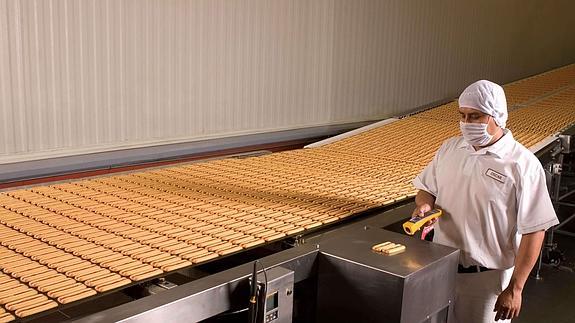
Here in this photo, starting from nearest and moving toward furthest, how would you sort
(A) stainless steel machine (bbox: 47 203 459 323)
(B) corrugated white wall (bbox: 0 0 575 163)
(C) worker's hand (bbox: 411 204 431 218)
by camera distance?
(A) stainless steel machine (bbox: 47 203 459 323) < (C) worker's hand (bbox: 411 204 431 218) < (B) corrugated white wall (bbox: 0 0 575 163)

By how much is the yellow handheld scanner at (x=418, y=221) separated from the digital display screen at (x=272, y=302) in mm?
552

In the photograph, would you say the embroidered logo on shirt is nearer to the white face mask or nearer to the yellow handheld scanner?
the white face mask

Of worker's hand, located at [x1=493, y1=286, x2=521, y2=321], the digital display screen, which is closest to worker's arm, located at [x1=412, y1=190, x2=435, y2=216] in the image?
worker's hand, located at [x1=493, y1=286, x2=521, y2=321]

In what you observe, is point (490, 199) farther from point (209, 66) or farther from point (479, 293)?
point (209, 66)

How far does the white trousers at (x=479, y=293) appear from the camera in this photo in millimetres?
2096

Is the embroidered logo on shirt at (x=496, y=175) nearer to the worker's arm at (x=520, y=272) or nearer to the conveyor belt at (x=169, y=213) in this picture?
the worker's arm at (x=520, y=272)

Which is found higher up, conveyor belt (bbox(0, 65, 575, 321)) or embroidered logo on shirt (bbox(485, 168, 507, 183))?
embroidered logo on shirt (bbox(485, 168, 507, 183))

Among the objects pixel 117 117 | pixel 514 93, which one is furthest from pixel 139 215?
pixel 514 93

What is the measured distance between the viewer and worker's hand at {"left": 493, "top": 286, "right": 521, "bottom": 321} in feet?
6.40

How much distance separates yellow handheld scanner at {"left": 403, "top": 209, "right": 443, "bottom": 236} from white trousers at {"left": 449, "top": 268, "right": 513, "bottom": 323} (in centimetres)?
28

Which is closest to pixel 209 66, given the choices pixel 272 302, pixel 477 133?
pixel 477 133

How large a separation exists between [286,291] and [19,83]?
103 inches

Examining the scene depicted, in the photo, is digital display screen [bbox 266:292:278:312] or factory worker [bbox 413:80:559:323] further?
factory worker [bbox 413:80:559:323]

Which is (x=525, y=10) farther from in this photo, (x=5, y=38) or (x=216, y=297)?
(x=216, y=297)
